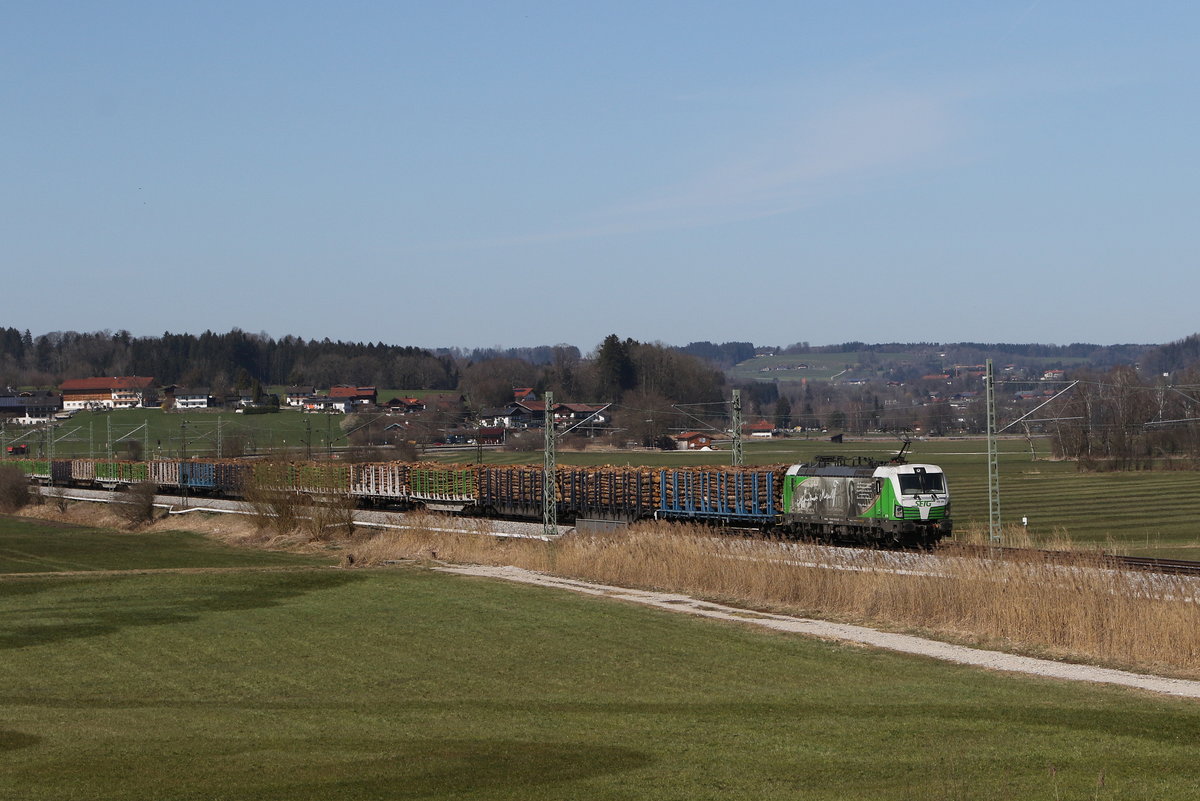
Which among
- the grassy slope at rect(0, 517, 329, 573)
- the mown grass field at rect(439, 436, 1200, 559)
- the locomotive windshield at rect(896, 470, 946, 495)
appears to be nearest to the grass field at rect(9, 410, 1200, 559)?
the mown grass field at rect(439, 436, 1200, 559)

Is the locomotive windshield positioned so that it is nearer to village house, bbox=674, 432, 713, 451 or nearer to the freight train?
the freight train

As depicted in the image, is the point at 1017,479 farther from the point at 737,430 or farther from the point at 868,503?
the point at 868,503

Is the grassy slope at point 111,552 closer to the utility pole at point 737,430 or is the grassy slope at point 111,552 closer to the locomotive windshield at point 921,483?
the utility pole at point 737,430

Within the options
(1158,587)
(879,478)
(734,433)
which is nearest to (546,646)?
(1158,587)

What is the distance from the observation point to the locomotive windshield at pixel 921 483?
4928 cm

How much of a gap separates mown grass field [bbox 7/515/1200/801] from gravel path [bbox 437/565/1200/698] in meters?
1.02

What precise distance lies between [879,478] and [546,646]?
24.5 meters

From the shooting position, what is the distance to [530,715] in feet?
68.0

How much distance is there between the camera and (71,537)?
8125 centimetres

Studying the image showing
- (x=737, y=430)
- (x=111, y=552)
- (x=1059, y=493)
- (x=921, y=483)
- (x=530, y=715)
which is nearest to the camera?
(x=530, y=715)

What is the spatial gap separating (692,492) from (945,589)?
3040 cm

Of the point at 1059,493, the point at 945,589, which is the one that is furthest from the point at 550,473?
the point at 1059,493

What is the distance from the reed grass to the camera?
1052 inches

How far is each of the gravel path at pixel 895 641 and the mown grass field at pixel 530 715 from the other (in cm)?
102
